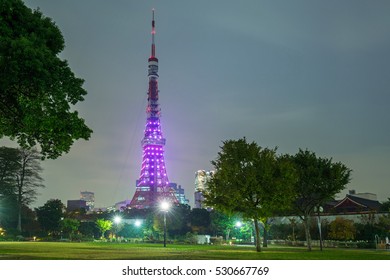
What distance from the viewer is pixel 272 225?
65.6m

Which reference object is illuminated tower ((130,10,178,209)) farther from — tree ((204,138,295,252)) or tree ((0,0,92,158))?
tree ((0,0,92,158))

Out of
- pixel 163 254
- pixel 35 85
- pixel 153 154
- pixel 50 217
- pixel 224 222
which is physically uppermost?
pixel 153 154

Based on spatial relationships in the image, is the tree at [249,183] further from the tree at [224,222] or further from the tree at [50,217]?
the tree at [50,217]

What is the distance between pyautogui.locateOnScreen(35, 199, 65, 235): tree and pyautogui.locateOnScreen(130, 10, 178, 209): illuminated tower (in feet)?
228

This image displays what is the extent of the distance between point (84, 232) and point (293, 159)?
2428 inches

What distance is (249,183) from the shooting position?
36.1m

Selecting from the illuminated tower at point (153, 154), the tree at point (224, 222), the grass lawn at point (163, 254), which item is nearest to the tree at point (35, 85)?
the grass lawn at point (163, 254)

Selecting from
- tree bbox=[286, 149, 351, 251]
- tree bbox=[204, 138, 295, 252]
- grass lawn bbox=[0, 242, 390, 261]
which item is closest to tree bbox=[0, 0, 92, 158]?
grass lawn bbox=[0, 242, 390, 261]

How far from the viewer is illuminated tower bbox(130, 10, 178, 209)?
164 metres

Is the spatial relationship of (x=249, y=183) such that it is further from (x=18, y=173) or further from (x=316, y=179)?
(x=18, y=173)

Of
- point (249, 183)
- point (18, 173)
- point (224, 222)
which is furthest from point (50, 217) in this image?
point (249, 183)

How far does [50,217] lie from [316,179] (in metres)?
67.0

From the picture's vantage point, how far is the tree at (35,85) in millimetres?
17641

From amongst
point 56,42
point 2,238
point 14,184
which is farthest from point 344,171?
point 14,184
